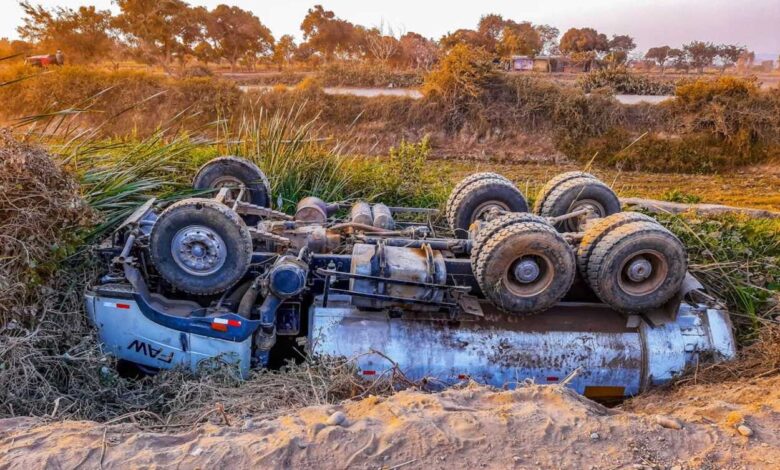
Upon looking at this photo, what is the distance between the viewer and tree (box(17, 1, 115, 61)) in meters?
29.0

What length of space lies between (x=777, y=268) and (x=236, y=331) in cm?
549

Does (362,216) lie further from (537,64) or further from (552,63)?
(552,63)

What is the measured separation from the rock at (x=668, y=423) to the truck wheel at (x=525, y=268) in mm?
1283

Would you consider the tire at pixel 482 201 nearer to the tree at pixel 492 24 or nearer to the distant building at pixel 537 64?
the distant building at pixel 537 64

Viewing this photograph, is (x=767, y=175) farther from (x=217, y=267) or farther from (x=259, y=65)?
(x=259, y=65)

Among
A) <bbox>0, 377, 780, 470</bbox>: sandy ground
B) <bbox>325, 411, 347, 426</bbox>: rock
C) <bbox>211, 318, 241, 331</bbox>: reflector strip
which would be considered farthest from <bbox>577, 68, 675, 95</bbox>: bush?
<bbox>325, 411, 347, 426</bbox>: rock

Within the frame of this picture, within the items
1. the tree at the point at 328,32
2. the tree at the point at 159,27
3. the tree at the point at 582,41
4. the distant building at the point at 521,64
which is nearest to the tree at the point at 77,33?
the tree at the point at 159,27

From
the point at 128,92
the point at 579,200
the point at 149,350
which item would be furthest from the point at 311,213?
the point at 128,92

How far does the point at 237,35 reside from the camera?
3306cm

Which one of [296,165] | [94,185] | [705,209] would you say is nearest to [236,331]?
[94,185]

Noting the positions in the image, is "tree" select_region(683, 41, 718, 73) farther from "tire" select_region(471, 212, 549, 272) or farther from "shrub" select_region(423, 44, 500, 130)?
"tire" select_region(471, 212, 549, 272)

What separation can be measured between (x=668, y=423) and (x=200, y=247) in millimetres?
3376

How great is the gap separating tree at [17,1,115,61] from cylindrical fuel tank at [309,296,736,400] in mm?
30803

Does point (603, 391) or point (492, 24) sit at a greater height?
point (492, 24)
